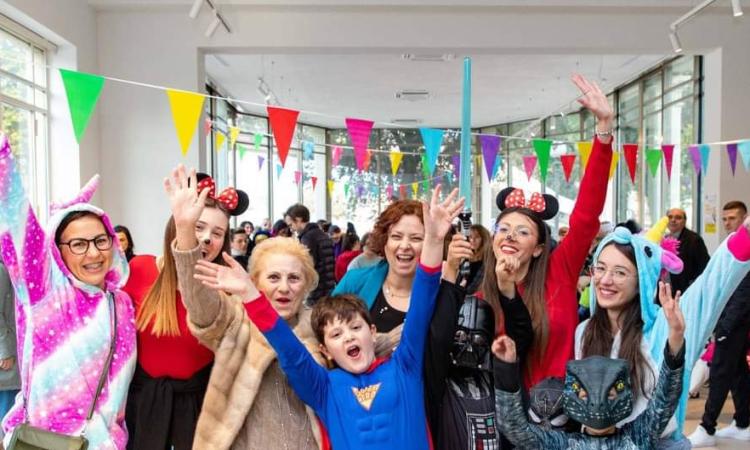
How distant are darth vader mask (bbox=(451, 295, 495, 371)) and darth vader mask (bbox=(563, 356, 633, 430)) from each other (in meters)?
0.32

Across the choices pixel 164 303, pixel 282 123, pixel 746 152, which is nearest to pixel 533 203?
pixel 164 303

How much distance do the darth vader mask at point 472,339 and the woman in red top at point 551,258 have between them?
128 mm

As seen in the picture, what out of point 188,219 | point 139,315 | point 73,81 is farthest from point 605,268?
point 73,81

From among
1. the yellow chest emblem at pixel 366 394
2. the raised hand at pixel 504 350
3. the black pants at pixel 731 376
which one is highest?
the raised hand at pixel 504 350

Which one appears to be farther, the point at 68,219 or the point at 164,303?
the point at 164,303

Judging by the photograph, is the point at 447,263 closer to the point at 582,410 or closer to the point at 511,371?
the point at 511,371

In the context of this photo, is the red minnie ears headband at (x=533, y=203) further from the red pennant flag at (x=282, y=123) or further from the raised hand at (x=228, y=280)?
the red pennant flag at (x=282, y=123)

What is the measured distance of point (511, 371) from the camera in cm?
156

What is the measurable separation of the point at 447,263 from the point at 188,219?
757mm

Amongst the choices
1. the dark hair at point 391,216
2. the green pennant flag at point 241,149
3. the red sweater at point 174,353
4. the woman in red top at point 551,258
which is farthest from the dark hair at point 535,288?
the green pennant flag at point 241,149

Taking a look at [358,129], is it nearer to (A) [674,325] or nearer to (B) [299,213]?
(B) [299,213]

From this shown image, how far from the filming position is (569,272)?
216 centimetres

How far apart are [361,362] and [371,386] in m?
0.07

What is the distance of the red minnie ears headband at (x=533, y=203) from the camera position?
7.25 feet
